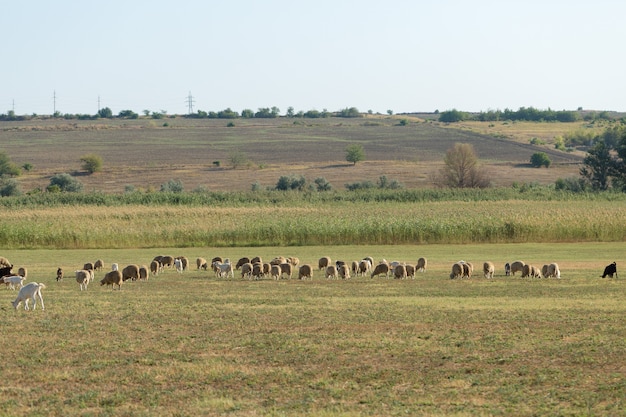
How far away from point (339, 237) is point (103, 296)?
27.8m

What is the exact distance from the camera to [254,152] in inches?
5684

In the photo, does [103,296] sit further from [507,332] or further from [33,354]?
[507,332]

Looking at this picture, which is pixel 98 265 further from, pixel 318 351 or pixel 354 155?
pixel 354 155

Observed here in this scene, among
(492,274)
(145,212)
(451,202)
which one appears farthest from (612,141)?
(492,274)

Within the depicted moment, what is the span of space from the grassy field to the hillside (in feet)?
266

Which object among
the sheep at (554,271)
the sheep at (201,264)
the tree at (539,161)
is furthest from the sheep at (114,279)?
the tree at (539,161)

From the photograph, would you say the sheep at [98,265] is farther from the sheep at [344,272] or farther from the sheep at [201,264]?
the sheep at [344,272]

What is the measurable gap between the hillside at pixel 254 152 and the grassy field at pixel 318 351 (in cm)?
8110

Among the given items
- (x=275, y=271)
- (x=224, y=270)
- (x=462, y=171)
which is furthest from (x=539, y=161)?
(x=275, y=271)

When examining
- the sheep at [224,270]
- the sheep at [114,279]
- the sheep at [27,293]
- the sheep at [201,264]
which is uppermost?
the sheep at [27,293]

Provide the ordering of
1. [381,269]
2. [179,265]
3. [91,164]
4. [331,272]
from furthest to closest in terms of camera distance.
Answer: [91,164], [179,265], [381,269], [331,272]

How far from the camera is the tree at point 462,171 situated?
101 metres

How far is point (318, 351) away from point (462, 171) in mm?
85476

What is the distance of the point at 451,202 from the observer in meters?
75.5
